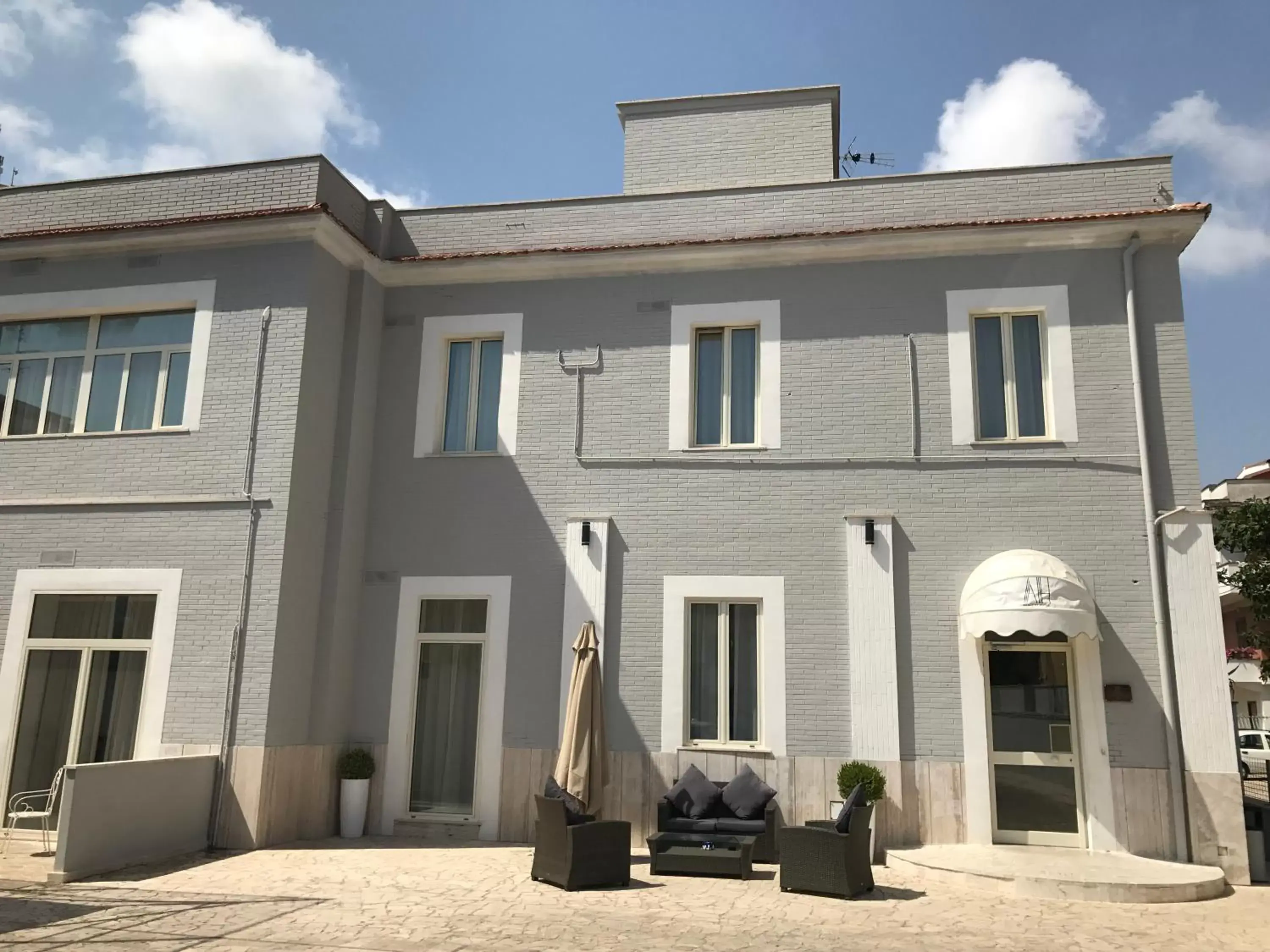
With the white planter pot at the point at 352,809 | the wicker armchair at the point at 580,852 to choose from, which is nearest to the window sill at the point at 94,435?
the white planter pot at the point at 352,809

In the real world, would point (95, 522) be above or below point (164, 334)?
below

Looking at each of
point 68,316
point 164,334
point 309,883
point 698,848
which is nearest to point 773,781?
point 698,848

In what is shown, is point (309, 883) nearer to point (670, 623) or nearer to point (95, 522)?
point (670, 623)

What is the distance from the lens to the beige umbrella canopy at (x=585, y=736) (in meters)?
12.4

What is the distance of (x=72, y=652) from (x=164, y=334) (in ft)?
14.4

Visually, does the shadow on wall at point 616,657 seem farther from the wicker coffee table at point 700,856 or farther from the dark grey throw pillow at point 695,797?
the wicker coffee table at point 700,856

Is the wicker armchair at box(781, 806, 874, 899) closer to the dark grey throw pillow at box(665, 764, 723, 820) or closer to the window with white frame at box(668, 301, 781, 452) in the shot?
the dark grey throw pillow at box(665, 764, 723, 820)

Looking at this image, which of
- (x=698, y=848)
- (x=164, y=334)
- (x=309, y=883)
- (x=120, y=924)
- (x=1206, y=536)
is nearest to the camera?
(x=120, y=924)

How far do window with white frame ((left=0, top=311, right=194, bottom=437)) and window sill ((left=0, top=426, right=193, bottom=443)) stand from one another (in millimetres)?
63

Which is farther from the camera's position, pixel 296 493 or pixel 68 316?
pixel 68 316

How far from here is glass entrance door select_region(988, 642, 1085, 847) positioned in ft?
39.9

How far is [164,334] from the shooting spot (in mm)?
14258

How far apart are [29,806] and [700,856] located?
851cm

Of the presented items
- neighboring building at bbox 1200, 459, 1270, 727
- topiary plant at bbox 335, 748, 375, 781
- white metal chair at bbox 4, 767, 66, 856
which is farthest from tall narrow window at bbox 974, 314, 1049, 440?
neighboring building at bbox 1200, 459, 1270, 727
